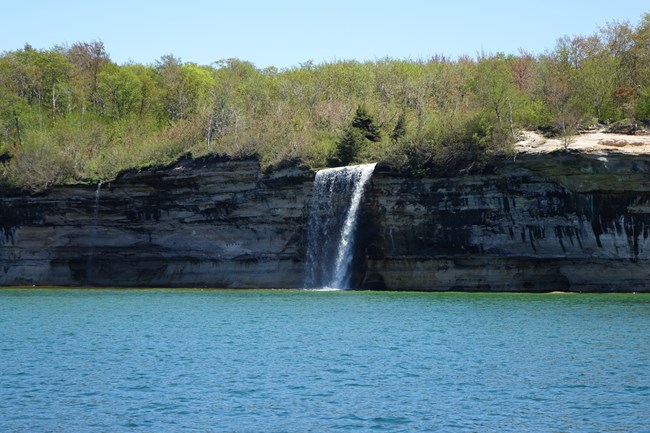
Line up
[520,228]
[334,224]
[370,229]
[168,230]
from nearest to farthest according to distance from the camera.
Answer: [520,228] < [370,229] < [334,224] < [168,230]

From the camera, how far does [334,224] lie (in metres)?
59.7

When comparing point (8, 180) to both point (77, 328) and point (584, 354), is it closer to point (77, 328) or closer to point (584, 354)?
point (77, 328)

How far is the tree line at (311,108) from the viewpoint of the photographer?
193ft

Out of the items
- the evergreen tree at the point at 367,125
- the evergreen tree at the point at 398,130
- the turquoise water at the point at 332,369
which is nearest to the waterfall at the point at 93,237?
the evergreen tree at the point at 367,125

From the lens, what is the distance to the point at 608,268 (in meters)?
52.0

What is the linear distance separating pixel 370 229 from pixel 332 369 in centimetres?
3387

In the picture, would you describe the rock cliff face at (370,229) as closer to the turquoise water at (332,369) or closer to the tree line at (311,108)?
the tree line at (311,108)

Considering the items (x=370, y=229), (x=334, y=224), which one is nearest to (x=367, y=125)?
(x=334, y=224)

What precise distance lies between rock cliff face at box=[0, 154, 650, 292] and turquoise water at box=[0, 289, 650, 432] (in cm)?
981

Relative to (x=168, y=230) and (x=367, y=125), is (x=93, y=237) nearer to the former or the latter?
(x=168, y=230)

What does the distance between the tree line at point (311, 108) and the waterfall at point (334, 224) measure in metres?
2.41

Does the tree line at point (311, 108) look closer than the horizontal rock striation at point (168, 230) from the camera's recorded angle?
Yes

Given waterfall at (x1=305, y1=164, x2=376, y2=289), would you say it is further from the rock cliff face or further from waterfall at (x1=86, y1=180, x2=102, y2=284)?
waterfall at (x1=86, y1=180, x2=102, y2=284)

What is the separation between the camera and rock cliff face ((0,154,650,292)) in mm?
51750
